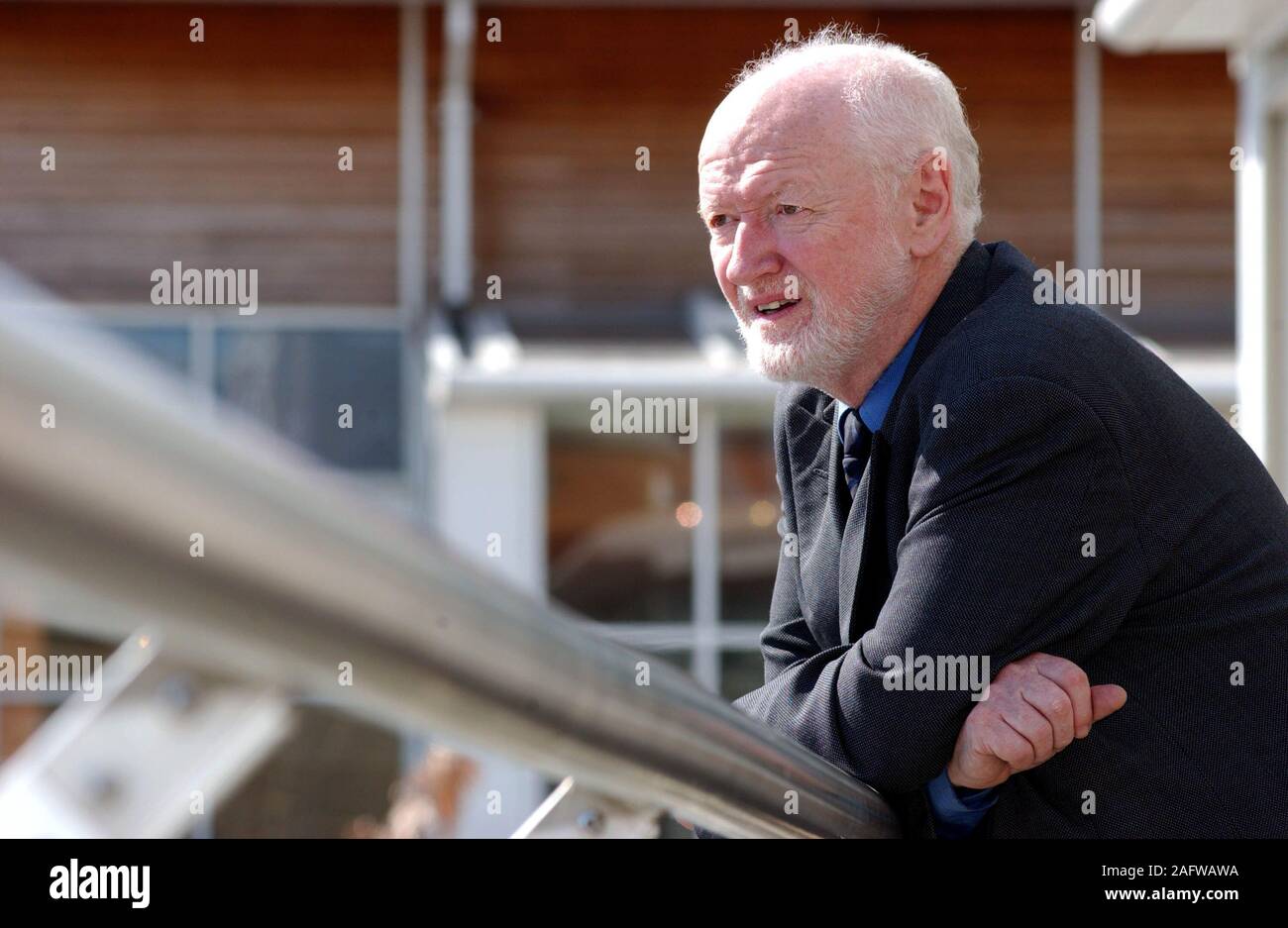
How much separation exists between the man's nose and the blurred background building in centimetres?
880

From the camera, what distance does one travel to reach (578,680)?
918mm

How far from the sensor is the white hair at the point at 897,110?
1.95 m

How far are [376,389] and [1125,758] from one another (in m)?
10.2

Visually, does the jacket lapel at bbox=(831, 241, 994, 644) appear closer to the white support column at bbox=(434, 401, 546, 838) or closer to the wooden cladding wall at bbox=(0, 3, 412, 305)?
the white support column at bbox=(434, 401, 546, 838)

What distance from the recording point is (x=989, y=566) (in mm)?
1614

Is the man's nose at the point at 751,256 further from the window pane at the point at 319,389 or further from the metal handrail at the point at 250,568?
the window pane at the point at 319,389

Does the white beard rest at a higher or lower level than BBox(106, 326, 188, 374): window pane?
lower

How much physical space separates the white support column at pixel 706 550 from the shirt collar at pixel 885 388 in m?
8.50

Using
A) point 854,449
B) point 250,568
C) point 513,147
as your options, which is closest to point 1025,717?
point 854,449

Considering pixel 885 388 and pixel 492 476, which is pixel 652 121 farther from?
pixel 885 388

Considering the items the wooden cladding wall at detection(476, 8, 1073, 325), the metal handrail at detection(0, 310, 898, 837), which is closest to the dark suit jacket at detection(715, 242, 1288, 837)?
the metal handrail at detection(0, 310, 898, 837)

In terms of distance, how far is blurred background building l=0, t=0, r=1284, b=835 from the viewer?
10984mm

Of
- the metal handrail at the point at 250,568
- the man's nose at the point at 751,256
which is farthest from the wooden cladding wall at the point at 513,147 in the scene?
the metal handrail at the point at 250,568
